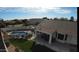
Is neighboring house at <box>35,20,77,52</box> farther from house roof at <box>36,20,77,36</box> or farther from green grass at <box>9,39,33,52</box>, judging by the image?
green grass at <box>9,39,33,52</box>

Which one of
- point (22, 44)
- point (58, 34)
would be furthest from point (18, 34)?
point (58, 34)

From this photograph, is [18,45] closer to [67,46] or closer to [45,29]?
[45,29]

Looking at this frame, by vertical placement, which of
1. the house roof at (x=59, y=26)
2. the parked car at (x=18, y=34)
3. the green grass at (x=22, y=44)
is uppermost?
the house roof at (x=59, y=26)

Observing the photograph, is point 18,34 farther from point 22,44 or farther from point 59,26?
point 59,26

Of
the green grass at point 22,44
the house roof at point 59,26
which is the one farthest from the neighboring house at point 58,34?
the green grass at point 22,44

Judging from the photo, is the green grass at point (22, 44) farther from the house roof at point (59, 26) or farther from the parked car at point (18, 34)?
the house roof at point (59, 26)

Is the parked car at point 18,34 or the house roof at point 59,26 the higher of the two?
the house roof at point 59,26

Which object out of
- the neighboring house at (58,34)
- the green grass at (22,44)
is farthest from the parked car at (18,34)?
the neighboring house at (58,34)
